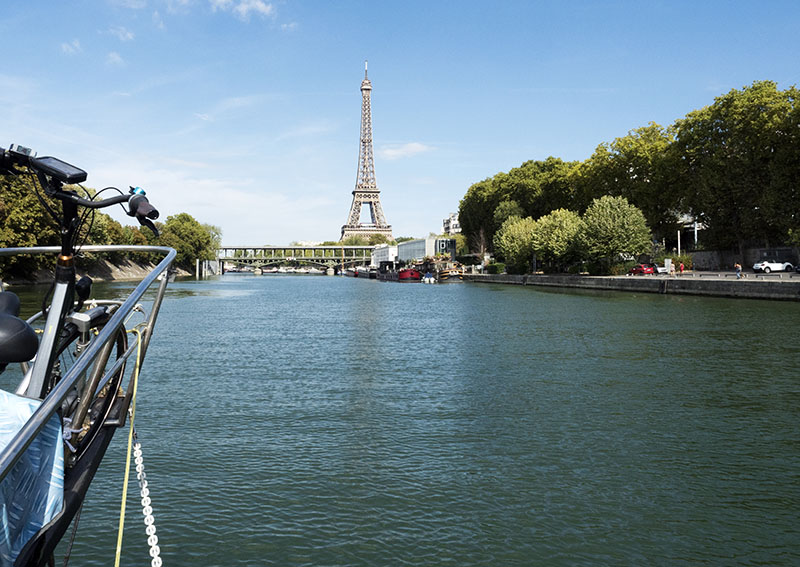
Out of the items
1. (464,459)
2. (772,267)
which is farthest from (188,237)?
(464,459)

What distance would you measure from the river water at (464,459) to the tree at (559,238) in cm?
5606

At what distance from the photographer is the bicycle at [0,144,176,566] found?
158 inches

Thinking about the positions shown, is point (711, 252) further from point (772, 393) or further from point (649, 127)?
point (772, 393)

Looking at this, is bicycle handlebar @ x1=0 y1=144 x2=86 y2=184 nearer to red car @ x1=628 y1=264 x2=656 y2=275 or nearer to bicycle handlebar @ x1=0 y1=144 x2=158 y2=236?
bicycle handlebar @ x1=0 y1=144 x2=158 y2=236

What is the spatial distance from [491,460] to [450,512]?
247cm

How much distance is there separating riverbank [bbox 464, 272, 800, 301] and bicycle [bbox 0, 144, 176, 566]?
45924 millimetres

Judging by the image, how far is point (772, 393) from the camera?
55.0 feet

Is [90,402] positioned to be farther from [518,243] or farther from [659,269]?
[518,243]

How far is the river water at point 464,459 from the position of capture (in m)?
8.34

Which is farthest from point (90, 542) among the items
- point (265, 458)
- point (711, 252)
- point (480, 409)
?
point (711, 252)

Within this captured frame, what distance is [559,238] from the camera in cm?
8250

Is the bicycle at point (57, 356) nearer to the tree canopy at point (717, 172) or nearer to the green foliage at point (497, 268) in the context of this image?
the tree canopy at point (717, 172)

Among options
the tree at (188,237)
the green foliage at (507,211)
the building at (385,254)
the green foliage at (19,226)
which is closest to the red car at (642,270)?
the green foliage at (507,211)

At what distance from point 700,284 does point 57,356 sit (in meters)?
54.4
